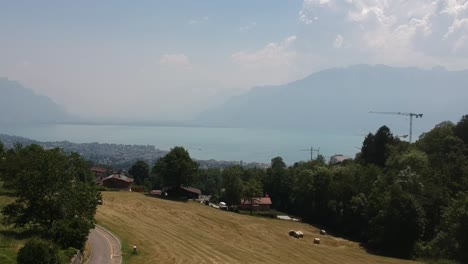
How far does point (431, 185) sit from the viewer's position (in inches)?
2215

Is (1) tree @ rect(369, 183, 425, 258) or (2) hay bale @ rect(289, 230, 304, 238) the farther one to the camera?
(2) hay bale @ rect(289, 230, 304, 238)

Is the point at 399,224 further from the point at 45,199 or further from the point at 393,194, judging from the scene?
the point at 45,199

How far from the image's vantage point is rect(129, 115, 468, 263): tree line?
5034 cm

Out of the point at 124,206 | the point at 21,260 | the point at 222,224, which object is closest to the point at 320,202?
the point at 222,224

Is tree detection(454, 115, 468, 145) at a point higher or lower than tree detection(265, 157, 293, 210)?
higher

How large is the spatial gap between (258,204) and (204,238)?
145 ft

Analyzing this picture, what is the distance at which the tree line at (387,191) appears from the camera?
165 feet

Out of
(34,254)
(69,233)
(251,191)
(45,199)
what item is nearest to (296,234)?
(251,191)

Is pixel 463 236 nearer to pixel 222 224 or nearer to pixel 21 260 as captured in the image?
pixel 222 224

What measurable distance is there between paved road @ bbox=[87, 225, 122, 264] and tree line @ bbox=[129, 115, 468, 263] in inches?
1144

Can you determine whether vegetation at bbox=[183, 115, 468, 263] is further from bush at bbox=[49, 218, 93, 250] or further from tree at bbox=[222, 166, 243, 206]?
bush at bbox=[49, 218, 93, 250]

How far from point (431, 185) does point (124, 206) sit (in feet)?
123

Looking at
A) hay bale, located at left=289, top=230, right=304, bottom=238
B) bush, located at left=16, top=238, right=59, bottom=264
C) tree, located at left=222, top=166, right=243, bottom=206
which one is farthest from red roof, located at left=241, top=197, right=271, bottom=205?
bush, located at left=16, top=238, right=59, bottom=264

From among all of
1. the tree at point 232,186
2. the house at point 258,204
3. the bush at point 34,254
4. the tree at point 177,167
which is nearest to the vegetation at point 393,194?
the tree at point 232,186
